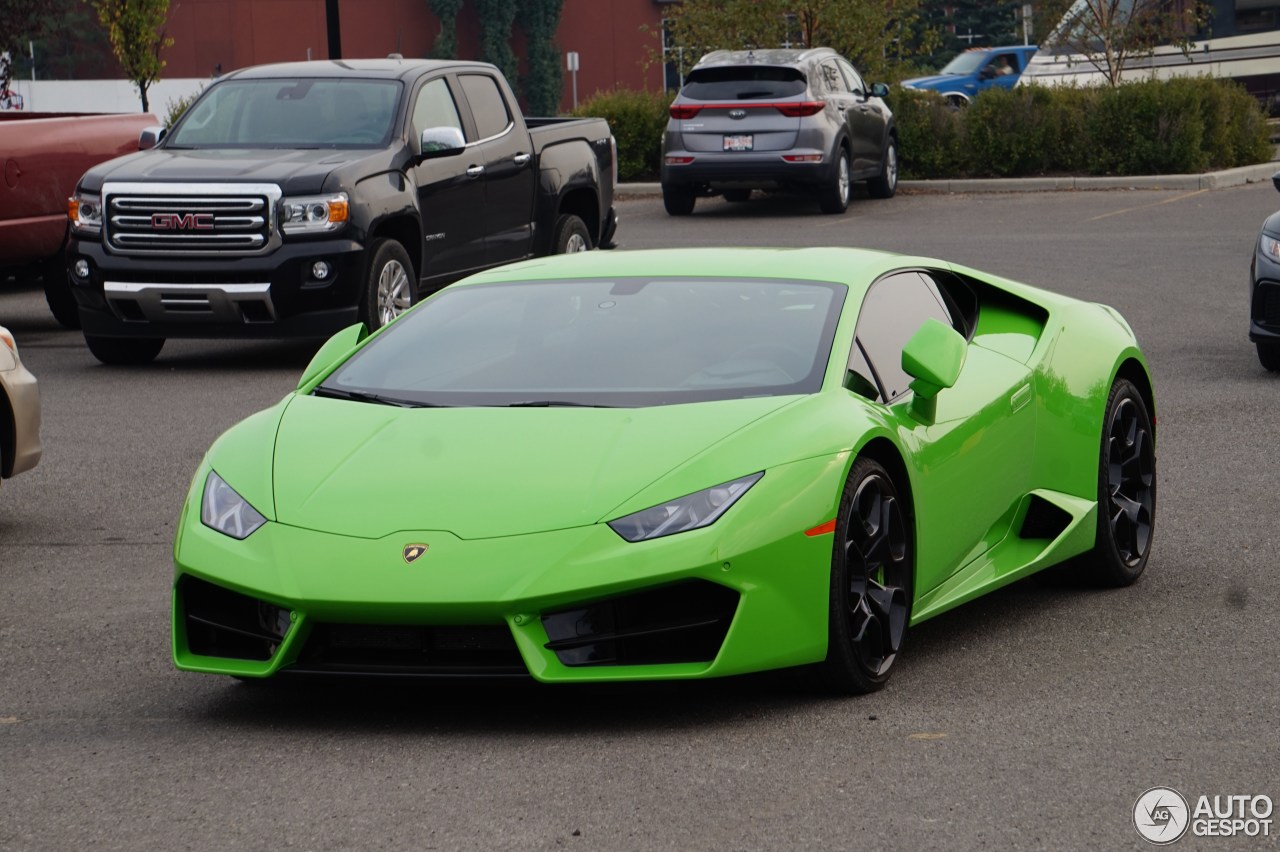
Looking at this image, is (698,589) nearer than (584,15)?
Yes

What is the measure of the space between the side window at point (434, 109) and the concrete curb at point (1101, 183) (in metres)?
14.2

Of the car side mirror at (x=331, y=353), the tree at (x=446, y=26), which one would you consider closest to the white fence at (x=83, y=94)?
the tree at (x=446, y=26)

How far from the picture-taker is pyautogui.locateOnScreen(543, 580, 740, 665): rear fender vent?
5.25 metres

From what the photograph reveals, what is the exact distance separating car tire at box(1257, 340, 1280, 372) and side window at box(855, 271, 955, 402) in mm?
6261

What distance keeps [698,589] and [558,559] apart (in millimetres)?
375

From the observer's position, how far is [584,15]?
233 ft

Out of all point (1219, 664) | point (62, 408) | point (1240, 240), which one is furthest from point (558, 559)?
point (1240, 240)

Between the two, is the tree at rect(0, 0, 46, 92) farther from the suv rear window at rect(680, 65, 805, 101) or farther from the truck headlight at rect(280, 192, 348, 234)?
the truck headlight at rect(280, 192, 348, 234)

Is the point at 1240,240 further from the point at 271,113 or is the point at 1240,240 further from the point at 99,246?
the point at 99,246

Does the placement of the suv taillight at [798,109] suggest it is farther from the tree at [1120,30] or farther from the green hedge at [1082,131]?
the tree at [1120,30]

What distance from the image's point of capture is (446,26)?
68625 mm

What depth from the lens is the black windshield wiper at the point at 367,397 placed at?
6.09 m

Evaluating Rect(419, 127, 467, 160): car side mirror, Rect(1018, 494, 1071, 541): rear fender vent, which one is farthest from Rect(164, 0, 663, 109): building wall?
Rect(1018, 494, 1071, 541): rear fender vent

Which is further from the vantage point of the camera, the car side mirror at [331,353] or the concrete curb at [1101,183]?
the concrete curb at [1101,183]
